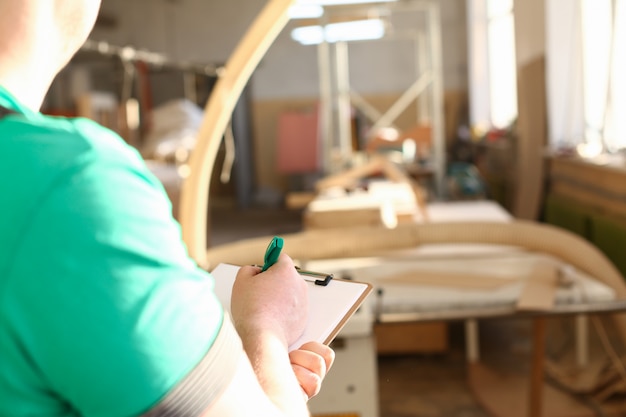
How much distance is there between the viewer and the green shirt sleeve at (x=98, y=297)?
0.45 metres

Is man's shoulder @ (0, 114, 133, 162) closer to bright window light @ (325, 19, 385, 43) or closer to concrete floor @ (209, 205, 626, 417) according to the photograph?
concrete floor @ (209, 205, 626, 417)

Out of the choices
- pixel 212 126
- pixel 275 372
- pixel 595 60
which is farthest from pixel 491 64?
pixel 275 372

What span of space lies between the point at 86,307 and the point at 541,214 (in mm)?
5153

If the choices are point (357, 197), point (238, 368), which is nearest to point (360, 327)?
point (238, 368)

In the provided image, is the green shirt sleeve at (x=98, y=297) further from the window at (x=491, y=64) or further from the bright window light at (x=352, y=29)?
the window at (x=491, y=64)

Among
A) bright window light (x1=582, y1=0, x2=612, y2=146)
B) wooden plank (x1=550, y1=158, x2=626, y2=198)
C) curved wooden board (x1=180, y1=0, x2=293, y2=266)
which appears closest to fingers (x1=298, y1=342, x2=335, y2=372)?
curved wooden board (x1=180, y1=0, x2=293, y2=266)

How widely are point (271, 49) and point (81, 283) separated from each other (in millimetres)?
9397

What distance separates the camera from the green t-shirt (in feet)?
1.47

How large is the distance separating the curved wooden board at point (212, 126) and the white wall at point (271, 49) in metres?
7.95

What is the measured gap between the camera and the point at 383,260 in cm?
271

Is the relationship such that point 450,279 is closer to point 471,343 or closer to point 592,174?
point 471,343

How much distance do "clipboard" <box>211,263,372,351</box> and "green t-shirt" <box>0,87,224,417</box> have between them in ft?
0.72

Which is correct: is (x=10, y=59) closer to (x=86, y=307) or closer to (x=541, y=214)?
(x=86, y=307)

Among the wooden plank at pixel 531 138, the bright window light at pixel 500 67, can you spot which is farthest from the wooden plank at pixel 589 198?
the bright window light at pixel 500 67
